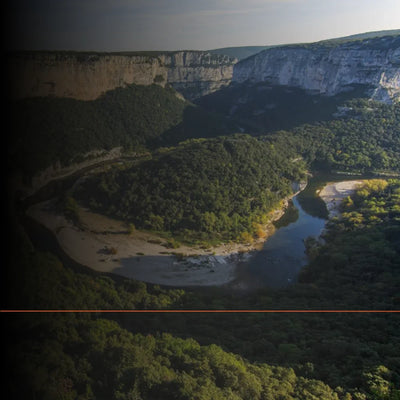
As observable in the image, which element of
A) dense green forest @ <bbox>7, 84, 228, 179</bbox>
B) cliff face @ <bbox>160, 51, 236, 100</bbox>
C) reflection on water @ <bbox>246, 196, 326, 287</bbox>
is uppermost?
cliff face @ <bbox>160, 51, 236, 100</bbox>

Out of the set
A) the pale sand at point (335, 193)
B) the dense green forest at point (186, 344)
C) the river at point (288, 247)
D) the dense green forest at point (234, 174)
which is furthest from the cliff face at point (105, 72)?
the pale sand at point (335, 193)

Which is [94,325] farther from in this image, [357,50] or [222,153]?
[357,50]

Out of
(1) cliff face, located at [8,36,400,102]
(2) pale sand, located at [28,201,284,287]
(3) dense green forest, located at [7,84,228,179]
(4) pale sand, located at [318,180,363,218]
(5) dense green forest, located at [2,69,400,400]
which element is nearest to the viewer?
(3) dense green forest, located at [7,84,228,179]

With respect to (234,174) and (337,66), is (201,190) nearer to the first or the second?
(234,174)

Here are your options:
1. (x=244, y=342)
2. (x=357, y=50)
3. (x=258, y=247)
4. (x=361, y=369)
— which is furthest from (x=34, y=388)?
(x=357, y=50)

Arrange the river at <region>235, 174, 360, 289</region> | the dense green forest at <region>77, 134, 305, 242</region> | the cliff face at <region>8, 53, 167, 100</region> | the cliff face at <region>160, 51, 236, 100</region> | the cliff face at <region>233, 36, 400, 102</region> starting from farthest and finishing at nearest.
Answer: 1. the cliff face at <region>160, 51, 236, 100</region>
2. the cliff face at <region>233, 36, 400, 102</region>
3. the cliff face at <region>8, 53, 167, 100</region>
4. the river at <region>235, 174, 360, 289</region>
5. the dense green forest at <region>77, 134, 305, 242</region>

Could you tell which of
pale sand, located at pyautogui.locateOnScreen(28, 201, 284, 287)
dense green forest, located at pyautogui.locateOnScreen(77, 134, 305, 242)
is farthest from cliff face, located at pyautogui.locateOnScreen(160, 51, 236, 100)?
pale sand, located at pyautogui.locateOnScreen(28, 201, 284, 287)

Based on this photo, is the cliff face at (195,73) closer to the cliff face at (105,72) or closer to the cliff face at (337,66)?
the cliff face at (105,72)

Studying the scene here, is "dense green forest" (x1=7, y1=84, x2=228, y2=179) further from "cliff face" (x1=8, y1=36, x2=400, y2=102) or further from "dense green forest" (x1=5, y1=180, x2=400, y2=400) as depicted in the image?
"cliff face" (x1=8, y1=36, x2=400, y2=102)
